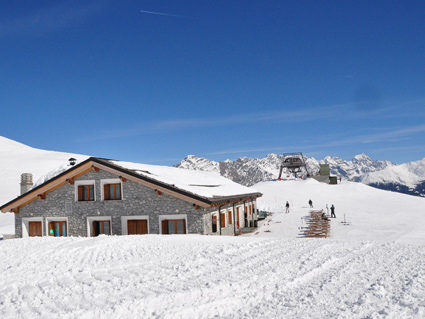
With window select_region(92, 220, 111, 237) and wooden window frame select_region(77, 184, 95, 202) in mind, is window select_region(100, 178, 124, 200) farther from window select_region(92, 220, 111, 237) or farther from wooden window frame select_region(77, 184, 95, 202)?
window select_region(92, 220, 111, 237)

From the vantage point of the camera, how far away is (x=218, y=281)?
8867 millimetres

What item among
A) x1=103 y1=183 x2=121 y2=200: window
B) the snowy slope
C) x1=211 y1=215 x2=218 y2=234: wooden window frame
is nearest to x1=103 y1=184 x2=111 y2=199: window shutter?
x1=103 y1=183 x2=121 y2=200: window

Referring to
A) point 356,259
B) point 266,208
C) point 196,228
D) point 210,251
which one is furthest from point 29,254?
point 266,208

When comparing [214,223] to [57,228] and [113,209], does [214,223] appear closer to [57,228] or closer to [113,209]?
[113,209]

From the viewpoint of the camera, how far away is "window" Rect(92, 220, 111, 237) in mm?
21766

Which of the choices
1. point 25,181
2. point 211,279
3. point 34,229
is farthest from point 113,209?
point 211,279

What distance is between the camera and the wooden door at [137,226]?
68.6 feet

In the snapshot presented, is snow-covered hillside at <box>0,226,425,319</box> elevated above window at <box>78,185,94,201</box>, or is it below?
below

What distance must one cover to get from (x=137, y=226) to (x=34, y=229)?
746 centimetres

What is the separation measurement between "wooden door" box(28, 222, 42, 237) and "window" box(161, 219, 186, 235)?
862 cm

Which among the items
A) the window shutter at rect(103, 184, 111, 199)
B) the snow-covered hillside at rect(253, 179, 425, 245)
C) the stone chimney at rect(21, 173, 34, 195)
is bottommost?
the snow-covered hillside at rect(253, 179, 425, 245)

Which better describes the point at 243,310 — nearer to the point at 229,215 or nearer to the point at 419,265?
the point at 419,265

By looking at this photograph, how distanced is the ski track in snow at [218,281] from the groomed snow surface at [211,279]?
0.9 inches

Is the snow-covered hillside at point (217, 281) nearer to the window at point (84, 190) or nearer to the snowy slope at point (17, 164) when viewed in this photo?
the window at point (84, 190)
